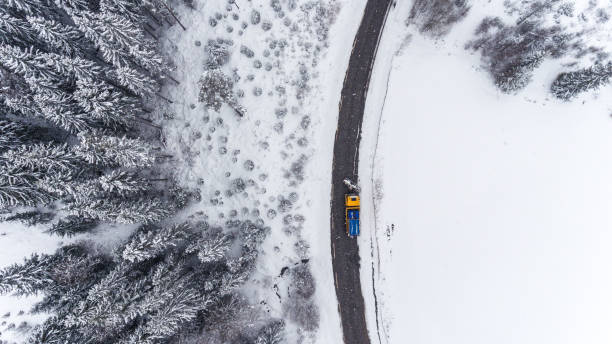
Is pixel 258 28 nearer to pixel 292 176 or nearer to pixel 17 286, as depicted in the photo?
pixel 292 176

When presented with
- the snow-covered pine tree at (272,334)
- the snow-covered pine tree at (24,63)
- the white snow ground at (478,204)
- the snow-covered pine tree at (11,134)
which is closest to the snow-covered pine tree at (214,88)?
the snow-covered pine tree at (24,63)

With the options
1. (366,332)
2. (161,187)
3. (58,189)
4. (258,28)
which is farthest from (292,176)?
(58,189)

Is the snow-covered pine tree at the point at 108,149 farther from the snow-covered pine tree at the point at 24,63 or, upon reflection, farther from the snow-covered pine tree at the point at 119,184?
the snow-covered pine tree at the point at 24,63

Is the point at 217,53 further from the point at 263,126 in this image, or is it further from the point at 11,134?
the point at 11,134

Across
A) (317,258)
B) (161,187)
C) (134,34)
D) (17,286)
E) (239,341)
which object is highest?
(134,34)

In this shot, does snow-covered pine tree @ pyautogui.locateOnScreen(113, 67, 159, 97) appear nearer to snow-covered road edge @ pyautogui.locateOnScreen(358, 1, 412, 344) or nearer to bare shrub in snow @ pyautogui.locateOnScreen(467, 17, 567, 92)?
snow-covered road edge @ pyautogui.locateOnScreen(358, 1, 412, 344)

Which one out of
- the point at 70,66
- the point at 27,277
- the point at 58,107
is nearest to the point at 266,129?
the point at 70,66
